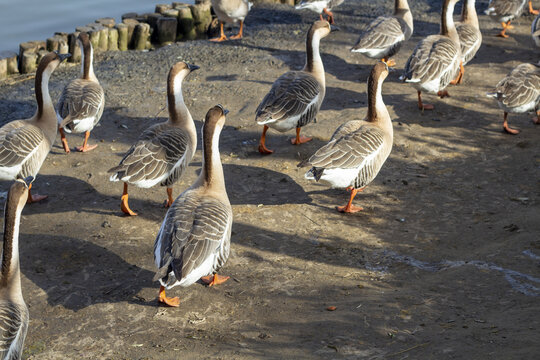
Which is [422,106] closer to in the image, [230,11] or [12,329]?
[230,11]

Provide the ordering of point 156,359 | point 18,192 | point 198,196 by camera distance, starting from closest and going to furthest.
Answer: point 156,359 → point 18,192 → point 198,196

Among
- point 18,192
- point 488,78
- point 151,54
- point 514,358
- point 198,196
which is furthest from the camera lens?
point 151,54

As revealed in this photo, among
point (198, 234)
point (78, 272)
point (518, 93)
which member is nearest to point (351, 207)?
point (198, 234)

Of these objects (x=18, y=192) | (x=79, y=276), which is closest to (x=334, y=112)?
(x=79, y=276)

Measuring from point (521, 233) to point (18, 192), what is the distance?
16.7 feet

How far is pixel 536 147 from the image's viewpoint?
9117 mm

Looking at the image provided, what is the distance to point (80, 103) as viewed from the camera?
29.0 feet

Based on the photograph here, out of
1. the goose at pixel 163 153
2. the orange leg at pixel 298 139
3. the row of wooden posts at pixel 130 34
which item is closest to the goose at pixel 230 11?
the row of wooden posts at pixel 130 34

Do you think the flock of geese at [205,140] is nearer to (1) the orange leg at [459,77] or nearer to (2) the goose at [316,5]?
(1) the orange leg at [459,77]

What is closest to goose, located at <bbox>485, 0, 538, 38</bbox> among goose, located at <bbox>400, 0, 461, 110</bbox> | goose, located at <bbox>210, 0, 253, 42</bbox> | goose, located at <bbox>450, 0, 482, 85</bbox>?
goose, located at <bbox>450, 0, 482, 85</bbox>

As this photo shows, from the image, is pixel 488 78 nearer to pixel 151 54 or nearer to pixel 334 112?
pixel 334 112

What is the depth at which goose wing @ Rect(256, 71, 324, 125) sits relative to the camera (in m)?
8.79

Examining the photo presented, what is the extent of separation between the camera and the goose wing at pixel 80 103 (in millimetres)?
8703

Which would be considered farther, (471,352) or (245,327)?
(245,327)
